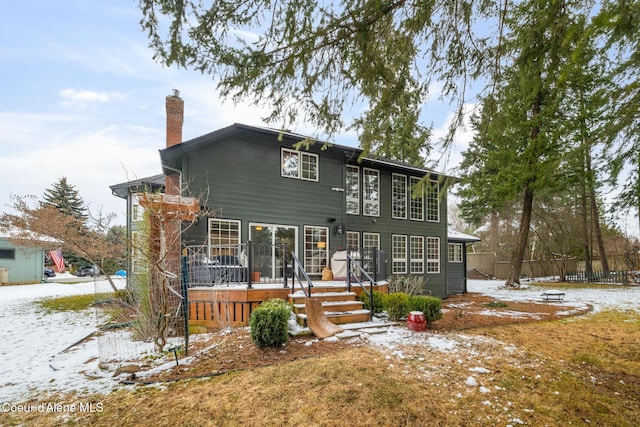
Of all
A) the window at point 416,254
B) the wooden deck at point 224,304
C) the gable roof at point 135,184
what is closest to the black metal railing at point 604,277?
the window at point 416,254

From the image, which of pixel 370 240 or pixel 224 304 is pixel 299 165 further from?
pixel 224 304

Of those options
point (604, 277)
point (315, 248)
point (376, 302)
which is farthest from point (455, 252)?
point (376, 302)

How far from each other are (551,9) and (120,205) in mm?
15443

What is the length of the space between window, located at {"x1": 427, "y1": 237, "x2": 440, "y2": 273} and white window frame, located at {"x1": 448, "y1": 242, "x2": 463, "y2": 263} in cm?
198

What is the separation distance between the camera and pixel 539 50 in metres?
3.98

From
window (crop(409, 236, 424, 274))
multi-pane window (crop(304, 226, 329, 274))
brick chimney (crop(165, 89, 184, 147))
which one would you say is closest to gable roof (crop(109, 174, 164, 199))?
brick chimney (crop(165, 89, 184, 147))

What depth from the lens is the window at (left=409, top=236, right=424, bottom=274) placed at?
13.4 m

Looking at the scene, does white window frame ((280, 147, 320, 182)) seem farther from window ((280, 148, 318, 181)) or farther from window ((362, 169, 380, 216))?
window ((362, 169, 380, 216))

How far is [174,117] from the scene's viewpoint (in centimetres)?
1012

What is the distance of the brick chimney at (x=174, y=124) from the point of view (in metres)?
9.98

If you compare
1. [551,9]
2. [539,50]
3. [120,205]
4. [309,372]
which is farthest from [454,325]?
[120,205]

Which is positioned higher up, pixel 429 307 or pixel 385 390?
pixel 429 307

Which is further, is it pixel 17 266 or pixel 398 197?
pixel 17 266

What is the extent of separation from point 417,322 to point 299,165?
6.35 m
